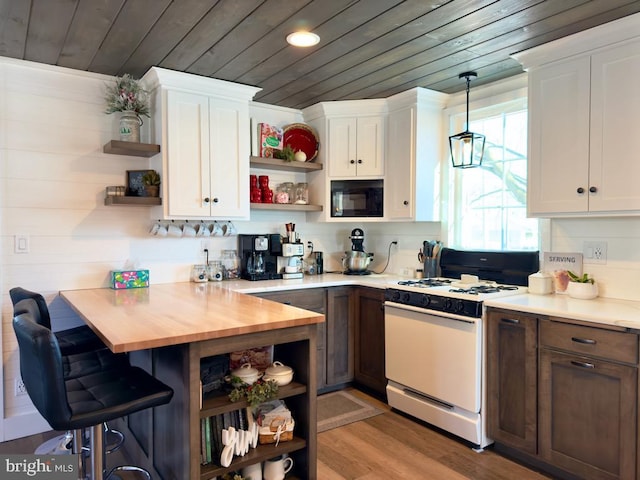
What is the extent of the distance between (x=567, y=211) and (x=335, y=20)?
1.64 m

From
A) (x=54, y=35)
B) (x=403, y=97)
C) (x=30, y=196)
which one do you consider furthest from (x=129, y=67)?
(x=403, y=97)

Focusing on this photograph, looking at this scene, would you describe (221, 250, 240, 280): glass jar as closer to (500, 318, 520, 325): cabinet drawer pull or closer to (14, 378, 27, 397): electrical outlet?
(14, 378, 27, 397): electrical outlet

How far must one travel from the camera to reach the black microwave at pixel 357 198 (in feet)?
12.1

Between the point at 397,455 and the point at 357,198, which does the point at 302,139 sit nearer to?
the point at 357,198

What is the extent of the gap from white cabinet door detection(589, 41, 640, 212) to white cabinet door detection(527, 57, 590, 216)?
4 centimetres

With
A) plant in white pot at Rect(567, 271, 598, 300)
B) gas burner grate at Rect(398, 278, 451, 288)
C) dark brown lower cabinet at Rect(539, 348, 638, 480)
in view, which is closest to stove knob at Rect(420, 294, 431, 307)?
gas burner grate at Rect(398, 278, 451, 288)

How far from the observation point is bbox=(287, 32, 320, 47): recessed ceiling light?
241 centimetres

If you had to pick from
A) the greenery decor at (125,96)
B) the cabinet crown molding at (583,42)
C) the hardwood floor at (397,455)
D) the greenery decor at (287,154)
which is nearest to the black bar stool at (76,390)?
the hardwood floor at (397,455)

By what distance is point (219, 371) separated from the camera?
1.92 meters

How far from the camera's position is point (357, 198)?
376cm

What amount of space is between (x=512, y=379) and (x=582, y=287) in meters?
0.69

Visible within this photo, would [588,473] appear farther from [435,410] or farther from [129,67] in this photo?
[129,67]

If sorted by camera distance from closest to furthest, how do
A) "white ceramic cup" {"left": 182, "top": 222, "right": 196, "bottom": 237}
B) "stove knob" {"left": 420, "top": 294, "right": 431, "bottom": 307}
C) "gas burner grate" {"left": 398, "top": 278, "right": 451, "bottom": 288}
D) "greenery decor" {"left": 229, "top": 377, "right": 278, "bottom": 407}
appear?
1. "greenery decor" {"left": 229, "top": 377, "right": 278, "bottom": 407}
2. "stove knob" {"left": 420, "top": 294, "right": 431, "bottom": 307}
3. "gas burner grate" {"left": 398, "top": 278, "right": 451, "bottom": 288}
4. "white ceramic cup" {"left": 182, "top": 222, "right": 196, "bottom": 237}

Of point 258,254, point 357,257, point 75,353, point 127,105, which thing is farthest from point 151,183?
point 357,257
